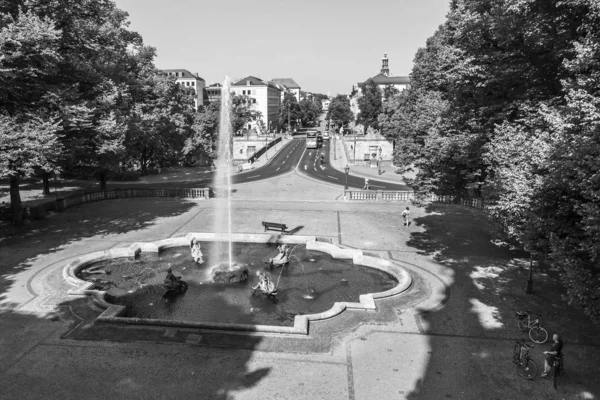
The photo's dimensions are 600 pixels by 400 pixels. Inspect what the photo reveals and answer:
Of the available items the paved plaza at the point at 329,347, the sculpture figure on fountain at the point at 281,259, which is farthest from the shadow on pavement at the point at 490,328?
the sculpture figure on fountain at the point at 281,259

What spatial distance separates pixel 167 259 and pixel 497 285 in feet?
53.8

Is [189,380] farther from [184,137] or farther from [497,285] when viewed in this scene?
[184,137]

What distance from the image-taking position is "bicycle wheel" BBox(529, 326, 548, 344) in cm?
1427

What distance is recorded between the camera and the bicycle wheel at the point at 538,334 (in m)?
14.3

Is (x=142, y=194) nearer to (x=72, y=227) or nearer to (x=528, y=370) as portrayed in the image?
(x=72, y=227)

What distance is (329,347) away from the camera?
13906 mm

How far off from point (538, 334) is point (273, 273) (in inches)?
453

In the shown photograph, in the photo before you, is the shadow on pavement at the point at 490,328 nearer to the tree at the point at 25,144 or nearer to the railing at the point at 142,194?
the tree at the point at 25,144

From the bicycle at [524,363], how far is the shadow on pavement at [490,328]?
0.59 ft

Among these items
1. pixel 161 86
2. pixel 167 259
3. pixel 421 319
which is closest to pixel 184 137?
pixel 161 86

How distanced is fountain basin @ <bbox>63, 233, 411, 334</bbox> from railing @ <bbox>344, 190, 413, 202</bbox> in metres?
13.9

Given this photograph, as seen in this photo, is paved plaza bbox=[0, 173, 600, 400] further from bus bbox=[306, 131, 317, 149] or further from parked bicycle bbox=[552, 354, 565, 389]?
bus bbox=[306, 131, 317, 149]

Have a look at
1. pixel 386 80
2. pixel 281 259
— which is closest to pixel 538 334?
pixel 281 259

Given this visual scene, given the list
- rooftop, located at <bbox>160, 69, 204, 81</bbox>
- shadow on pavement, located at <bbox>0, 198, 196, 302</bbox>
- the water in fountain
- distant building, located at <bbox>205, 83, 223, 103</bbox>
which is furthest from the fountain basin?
distant building, located at <bbox>205, 83, 223, 103</bbox>
